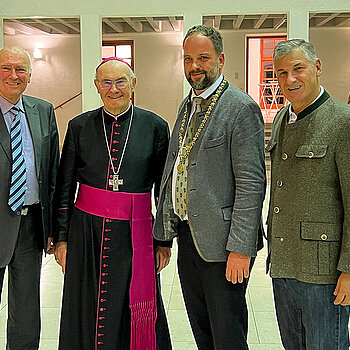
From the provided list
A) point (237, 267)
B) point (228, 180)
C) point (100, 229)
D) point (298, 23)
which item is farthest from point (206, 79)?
point (298, 23)

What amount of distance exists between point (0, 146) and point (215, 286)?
129 cm

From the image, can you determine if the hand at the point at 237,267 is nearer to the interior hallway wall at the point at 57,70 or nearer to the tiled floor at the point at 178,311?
the tiled floor at the point at 178,311

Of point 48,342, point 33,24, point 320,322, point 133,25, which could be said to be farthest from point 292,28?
point 33,24

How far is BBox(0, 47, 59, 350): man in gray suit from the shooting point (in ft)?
8.41

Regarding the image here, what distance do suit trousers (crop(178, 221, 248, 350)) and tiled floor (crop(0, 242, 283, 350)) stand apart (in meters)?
1.11

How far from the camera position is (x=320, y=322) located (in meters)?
1.87

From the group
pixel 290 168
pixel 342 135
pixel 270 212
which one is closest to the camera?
pixel 342 135

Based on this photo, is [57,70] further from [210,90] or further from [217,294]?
[217,294]

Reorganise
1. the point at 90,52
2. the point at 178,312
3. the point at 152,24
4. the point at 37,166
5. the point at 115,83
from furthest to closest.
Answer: the point at 152,24, the point at 90,52, the point at 178,312, the point at 37,166, the point at 115,83

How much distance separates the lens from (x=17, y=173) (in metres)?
2.56

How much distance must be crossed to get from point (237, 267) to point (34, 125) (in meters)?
1.33

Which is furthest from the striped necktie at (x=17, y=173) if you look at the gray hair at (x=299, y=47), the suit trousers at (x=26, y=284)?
the gray hair at (x=299, y=47)

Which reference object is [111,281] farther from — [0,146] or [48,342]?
[48,342]

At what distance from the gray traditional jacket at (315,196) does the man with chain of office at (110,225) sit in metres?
0.80
